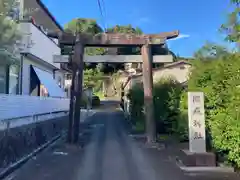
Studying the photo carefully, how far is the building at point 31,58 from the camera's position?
16234 mm

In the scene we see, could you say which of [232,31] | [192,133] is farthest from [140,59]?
[232,31]

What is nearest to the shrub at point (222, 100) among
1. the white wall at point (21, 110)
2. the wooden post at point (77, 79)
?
the wooden post at point (77, 79)

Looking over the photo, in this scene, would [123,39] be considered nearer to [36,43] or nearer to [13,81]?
[13,81]

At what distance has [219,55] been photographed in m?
10.7

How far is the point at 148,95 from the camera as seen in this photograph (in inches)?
543

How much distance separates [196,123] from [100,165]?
10.1ft

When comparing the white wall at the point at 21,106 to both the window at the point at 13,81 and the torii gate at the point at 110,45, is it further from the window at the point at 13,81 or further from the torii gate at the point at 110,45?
the window at the point at 13,81

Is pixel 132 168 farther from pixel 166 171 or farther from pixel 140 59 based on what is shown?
pixel 140 59

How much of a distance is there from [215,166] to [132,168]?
2298 millimetres

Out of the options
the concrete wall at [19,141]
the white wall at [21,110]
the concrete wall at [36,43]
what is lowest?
the concrete wall at [19,141]

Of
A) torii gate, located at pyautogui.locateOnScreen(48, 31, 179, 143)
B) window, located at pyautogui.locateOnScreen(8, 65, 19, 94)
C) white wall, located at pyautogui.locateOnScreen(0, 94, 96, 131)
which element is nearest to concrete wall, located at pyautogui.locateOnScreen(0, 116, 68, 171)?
white wall, located at pyautogui.locateOnScreen(0, 94, 96, 131)

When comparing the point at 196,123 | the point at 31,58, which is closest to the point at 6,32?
the point at 196,123

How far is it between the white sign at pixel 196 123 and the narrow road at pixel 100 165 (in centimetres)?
88

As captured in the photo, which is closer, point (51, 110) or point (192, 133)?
point (192, 133)
